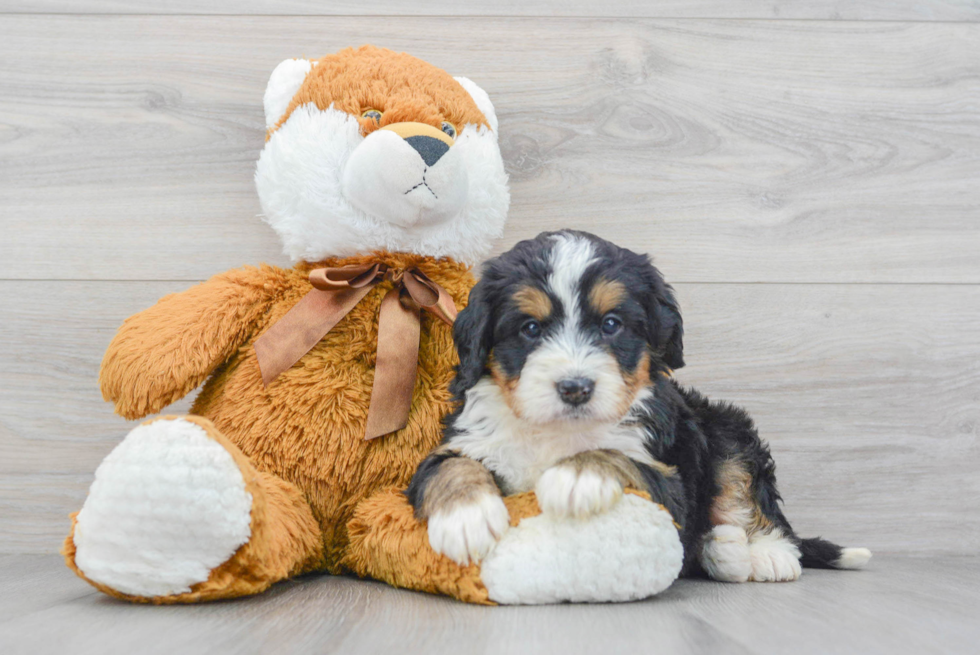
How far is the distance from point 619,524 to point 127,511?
0.84 meters

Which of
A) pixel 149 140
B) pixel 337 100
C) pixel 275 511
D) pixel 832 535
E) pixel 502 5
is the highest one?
pixel 502 5

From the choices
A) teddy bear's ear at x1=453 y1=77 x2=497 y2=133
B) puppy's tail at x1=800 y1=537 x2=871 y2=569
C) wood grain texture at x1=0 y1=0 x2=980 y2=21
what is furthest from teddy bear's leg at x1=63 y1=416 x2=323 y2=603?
wood grain texture at x1=0 y1=0 x2=980 y2=21

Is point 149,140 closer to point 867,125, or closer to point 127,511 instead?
point 127,511

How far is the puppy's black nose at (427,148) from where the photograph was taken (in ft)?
5.31

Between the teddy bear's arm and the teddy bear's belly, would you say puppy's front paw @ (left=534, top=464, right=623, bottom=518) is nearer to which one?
the teddy bear's belly

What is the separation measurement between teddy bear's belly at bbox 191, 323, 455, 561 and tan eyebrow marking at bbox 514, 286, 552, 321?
355 mm

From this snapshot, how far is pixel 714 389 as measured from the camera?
2.23 m

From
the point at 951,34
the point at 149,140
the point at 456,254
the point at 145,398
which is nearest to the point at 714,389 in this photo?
the point at 456,254

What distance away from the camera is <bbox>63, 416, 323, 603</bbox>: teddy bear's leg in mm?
1285

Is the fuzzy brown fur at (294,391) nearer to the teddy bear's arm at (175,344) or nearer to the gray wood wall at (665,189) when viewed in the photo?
the teddy bear's arm at (175,344)

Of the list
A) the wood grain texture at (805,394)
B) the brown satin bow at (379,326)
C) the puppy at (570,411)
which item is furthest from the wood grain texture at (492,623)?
the wood grain texture at (805,394)

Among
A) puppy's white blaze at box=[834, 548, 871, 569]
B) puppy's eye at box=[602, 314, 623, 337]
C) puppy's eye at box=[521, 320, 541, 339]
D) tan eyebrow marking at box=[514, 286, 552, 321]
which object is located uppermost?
tan eyebrow marking at box=[514, 286, 552, 321]

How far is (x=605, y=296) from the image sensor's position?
4.82 ft

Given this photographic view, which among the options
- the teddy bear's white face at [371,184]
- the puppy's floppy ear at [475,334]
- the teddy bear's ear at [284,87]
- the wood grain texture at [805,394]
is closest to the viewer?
the puppy's floppy ear at [475,334]
